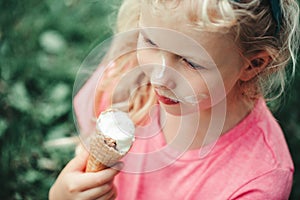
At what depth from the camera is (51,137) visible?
67.4 inches

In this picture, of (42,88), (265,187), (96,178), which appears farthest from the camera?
(42,88)

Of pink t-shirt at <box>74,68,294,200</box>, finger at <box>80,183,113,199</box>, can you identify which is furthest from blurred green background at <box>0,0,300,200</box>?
finger at <box>80,183,113,199</box>

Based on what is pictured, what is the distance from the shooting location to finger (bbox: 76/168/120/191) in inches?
43.0

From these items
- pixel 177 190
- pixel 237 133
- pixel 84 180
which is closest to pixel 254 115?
pixel 237 133

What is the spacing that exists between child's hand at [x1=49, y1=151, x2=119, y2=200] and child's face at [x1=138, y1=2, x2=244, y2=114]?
6.1 inches

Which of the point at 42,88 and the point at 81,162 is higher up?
the point at 81,162

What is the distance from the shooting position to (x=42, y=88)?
5.72ft

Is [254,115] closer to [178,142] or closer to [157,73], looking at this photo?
[178,142]

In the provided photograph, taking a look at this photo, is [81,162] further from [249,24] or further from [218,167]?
[249,24]

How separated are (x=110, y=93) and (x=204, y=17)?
41 cm

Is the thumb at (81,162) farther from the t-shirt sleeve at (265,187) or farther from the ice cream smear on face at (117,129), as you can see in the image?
the t-shirt sleeve at (265,187)

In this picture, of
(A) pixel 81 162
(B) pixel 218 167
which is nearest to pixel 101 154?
(A) pixel 81 162

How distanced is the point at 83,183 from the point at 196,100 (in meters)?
0.23

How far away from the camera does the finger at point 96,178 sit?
1092 mm
